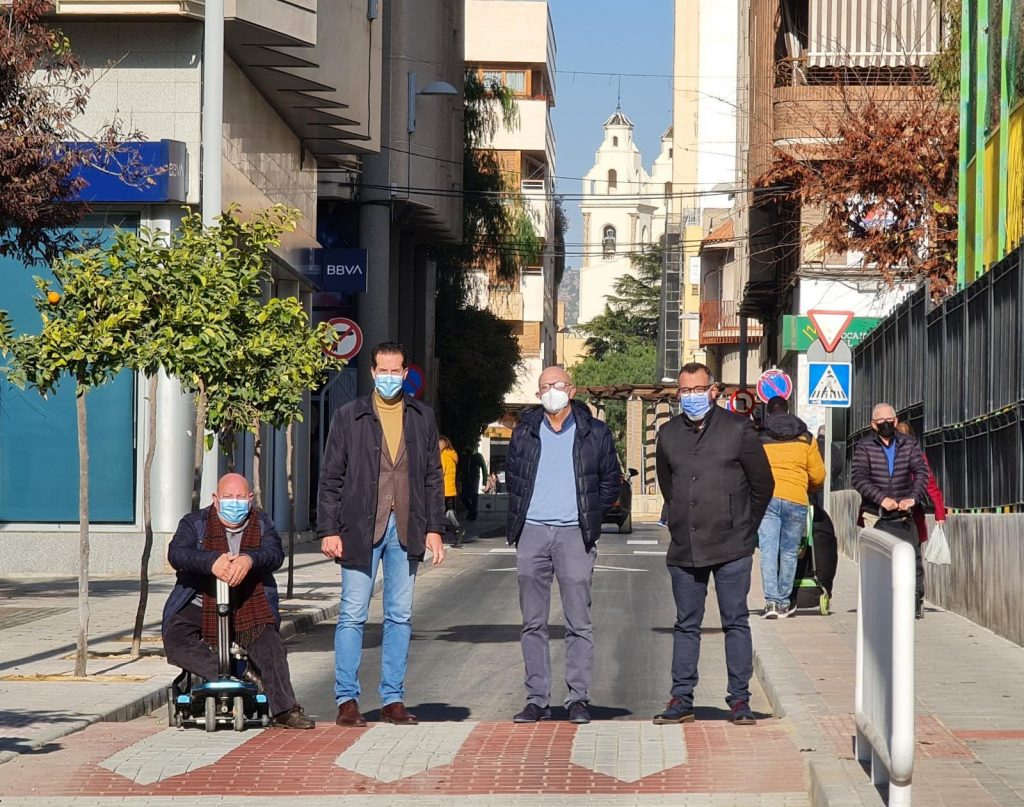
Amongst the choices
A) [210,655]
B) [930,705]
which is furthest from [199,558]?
[930,705]

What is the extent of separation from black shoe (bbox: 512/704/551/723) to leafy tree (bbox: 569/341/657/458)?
10555 cm

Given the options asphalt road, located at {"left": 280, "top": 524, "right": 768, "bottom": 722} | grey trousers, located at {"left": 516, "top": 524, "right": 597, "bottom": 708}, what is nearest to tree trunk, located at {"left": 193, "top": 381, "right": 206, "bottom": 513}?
asphalt road, located at {"left": 280, "top": 524, "right": 768, "bottom": 722}

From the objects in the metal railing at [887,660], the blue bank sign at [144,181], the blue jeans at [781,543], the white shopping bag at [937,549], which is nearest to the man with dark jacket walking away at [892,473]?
the white shopping bag at [937,549]

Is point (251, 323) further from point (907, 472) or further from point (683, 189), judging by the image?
point (683, 189)

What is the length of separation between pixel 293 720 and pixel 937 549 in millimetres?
7598

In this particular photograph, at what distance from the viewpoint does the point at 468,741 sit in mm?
8898

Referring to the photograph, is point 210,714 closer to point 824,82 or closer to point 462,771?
point 462,771

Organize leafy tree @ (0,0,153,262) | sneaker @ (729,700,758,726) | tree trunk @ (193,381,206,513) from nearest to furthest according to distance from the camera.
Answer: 1. sneaker @ (729,700,758,726)
2. tree trunk @ (193,381,206,513)
3. leafy tree @ (0,0,153,262)

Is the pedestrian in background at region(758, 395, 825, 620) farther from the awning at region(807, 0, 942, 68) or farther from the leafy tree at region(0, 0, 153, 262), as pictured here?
the awning at region(807, 0, 942, 68)

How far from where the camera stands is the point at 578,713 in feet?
31.2

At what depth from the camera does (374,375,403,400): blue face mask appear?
32.3 ft

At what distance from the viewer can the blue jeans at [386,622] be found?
31.4 ft

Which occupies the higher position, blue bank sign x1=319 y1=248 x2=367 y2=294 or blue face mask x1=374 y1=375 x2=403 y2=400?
blue bank sign x1=319 y1=248 x2=367 y2=294

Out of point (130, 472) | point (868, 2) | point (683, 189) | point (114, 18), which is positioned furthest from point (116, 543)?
point (683, 189)
